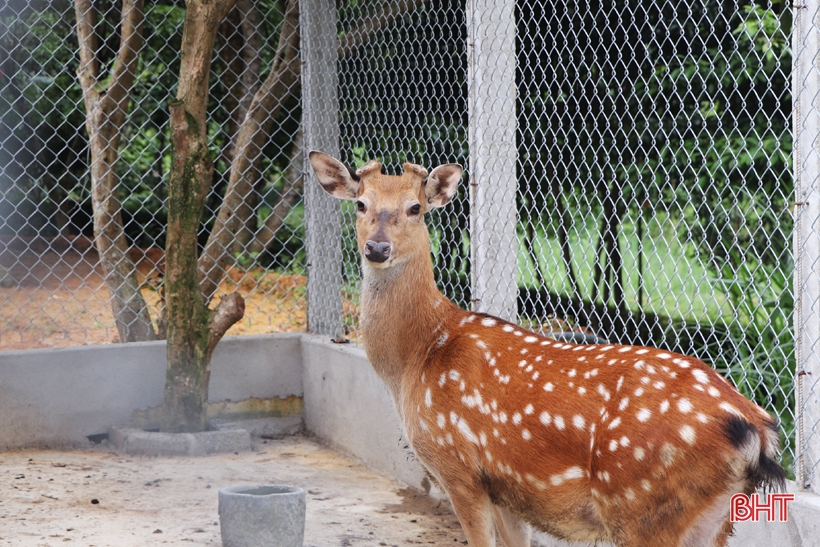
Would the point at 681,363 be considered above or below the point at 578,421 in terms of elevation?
above

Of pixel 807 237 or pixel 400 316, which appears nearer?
pixel 807 237

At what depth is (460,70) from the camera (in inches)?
224

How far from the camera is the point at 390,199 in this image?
3.56 m

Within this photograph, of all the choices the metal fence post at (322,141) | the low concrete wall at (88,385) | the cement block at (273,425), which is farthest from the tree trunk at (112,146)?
the metal fence post at (322,141)

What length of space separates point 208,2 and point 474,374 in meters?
3.12

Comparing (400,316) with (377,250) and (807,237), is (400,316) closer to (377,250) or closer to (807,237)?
(377,250)

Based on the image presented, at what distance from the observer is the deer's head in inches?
137

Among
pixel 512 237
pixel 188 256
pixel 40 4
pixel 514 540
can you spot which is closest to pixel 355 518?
pixel 514 540

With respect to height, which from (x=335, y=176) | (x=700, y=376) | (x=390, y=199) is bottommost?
(x=700, y=376)

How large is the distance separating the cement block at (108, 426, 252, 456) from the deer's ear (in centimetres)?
243

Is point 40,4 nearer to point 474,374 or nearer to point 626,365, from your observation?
point 474,374

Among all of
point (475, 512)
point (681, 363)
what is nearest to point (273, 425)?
point (475, 512)

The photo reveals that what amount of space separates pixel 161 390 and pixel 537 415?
11.3ft

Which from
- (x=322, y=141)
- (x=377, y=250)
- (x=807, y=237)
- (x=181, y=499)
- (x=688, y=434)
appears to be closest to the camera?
(x=688, y=434)
